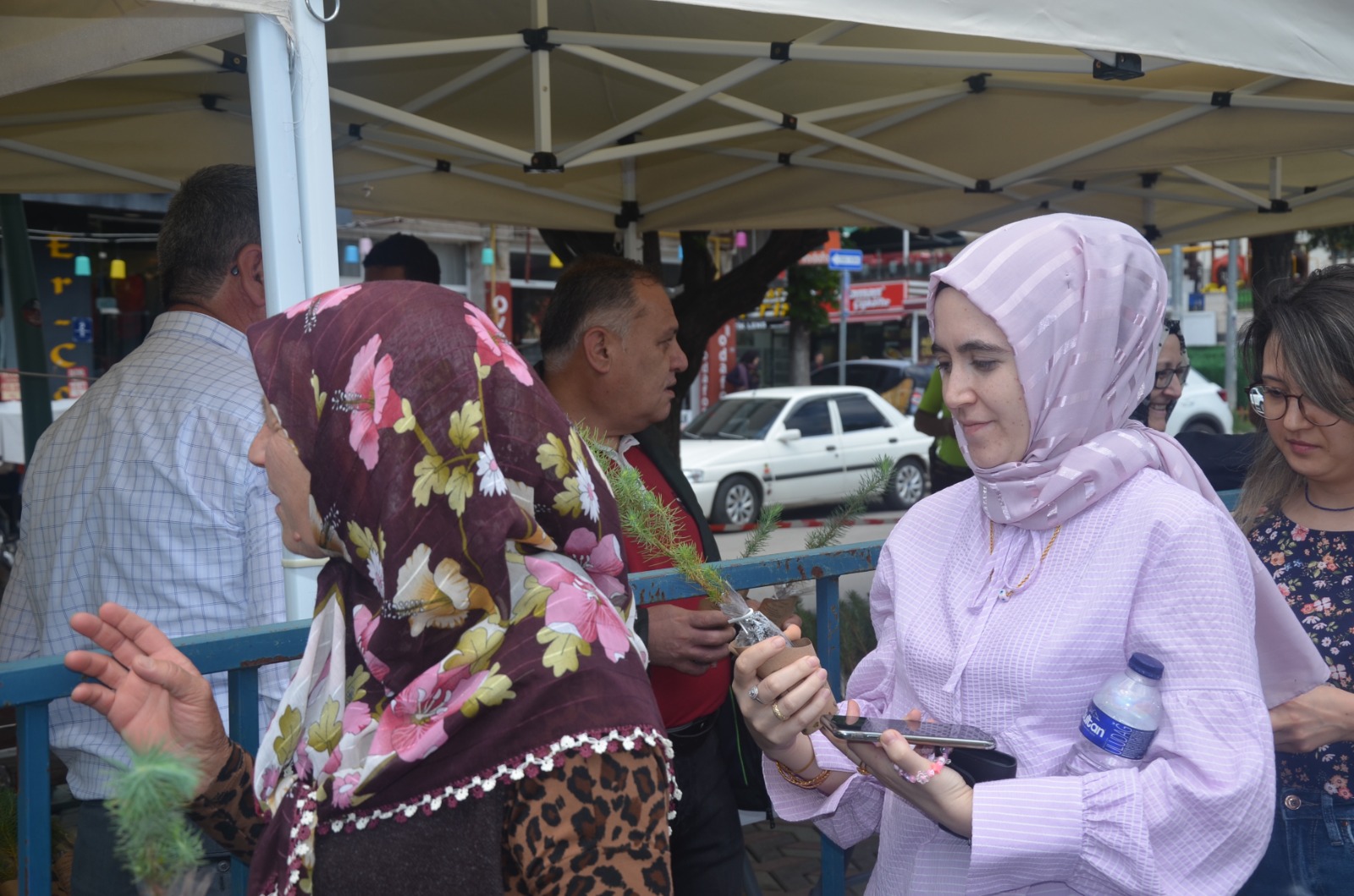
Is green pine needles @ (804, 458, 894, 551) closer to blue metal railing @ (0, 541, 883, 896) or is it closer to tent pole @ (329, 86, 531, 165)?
blue metal railing @ (0, 541, 883, 896)

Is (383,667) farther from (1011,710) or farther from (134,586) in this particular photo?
(134,586)

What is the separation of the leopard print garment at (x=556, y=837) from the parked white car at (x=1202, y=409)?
16.2m

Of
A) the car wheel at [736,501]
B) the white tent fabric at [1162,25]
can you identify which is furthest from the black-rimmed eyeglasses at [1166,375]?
the car wheel at [736,501]

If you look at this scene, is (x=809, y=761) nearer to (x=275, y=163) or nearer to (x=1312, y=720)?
(x=1312, y=720)

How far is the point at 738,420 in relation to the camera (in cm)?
1373

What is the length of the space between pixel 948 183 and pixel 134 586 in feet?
13.3

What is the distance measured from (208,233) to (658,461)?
1145mm

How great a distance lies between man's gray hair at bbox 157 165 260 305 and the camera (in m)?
2.45

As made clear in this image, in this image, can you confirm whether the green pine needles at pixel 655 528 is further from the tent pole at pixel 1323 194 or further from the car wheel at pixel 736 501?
the car wheel at pixel 736 501

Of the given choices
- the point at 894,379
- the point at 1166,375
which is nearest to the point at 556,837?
Answer: the point at 1166,375

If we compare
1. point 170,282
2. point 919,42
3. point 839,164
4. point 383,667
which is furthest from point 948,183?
point 383,667

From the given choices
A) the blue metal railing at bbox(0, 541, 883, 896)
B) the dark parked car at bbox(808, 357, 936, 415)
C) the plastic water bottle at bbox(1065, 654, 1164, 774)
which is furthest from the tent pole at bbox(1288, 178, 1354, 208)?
the dark parked car at bbox(808, 357, 936, 415)

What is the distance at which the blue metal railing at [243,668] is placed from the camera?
156cm

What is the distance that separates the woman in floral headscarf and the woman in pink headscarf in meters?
0.26
